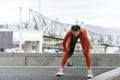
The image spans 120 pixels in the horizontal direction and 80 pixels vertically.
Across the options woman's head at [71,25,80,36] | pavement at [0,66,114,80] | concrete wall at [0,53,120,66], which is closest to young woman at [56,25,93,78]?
woman's head at [71,25,80,36]

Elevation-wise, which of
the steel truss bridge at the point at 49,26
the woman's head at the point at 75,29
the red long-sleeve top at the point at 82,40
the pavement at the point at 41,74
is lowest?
the pavement at the point at 41,74

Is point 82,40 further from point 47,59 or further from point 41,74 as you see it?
point 47,59

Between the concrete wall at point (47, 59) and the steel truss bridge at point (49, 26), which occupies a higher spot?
the steel truss bridge at point (49, 26)

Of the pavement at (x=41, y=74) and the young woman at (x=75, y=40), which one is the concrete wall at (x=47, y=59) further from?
the young woman at (x=75, y=40)

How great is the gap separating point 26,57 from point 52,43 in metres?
127

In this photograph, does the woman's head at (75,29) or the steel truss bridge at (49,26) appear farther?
the steel truss bridge at (49,26)

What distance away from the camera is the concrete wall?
1349cm

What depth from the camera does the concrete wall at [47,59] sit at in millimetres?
13492

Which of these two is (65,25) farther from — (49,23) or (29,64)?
(29,64)

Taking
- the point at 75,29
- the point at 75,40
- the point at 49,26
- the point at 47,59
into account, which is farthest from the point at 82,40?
the point at 49,26

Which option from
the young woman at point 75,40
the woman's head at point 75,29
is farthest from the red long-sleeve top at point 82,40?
the woman's head at point 75,29

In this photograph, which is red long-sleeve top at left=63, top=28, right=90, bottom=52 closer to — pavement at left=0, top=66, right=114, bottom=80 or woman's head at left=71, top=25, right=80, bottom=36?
woman's head at left=71, top=25, right=80, bottom=36

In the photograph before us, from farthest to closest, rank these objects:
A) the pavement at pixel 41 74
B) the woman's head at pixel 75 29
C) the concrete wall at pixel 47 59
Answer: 1. the concrete wall at pixel 47 59
2. the pavement at pixel 41 74
3. the woman's head at pixel 75 29

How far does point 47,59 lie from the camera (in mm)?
13641
